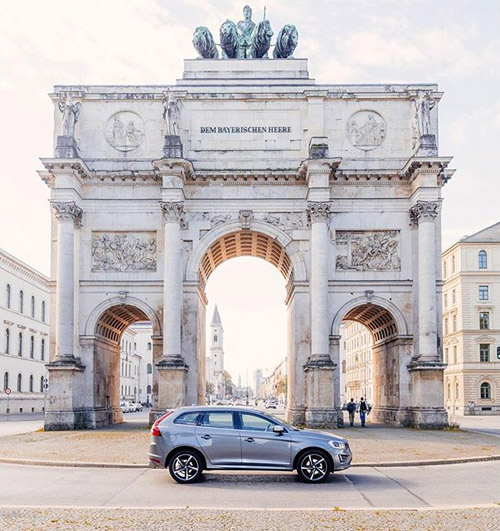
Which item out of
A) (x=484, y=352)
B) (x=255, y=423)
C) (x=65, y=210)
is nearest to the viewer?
(x=255, y=423)

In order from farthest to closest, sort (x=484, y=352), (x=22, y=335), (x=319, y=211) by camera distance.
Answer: (x=484, y=352) → (x=22, y=335) → (x=319, y=211)

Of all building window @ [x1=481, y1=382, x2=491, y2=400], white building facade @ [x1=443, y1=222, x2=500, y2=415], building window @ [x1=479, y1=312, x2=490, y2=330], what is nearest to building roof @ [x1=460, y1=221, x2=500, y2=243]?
white building facade @ [x1=443, y1=222, x2=500, y2=415]

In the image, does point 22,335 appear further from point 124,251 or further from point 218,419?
point 218,419

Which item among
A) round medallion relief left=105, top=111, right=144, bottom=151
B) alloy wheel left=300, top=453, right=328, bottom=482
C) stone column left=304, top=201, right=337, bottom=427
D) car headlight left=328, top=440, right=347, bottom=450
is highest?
round medallion relief left=105, top=111, right=144, bottom=151

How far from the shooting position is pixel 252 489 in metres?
14.9

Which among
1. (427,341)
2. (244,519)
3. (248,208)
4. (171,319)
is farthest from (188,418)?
(248,208)

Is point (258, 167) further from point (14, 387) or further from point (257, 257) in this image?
point (14, 387)

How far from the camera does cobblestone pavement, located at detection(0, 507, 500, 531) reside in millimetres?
11023

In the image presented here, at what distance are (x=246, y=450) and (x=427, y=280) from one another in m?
21.6

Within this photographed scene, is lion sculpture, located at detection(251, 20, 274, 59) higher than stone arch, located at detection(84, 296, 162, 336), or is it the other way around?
lion sculpture, located at detection(251, 20, 274, 59)

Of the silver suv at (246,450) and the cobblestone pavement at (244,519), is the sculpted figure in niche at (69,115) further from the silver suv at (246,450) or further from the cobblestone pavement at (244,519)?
the cobblestone pavement at (244,519)

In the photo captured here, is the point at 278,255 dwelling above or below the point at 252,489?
above

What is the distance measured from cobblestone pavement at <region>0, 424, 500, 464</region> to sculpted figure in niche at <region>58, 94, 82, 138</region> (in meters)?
13.7

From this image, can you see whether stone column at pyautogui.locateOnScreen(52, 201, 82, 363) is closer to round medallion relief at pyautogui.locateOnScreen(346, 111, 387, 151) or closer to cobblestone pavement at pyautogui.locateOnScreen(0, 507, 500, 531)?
round medallion relief at pyautogui.locateOnScreen(346, 111, 387, 151)
